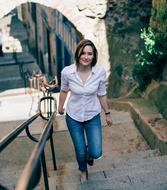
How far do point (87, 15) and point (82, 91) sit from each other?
5453 millimetres

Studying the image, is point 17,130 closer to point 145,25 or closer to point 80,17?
point 80,17

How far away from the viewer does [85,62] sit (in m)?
3.41

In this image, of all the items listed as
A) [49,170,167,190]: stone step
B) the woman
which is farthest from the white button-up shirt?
[49,170,167,190]: stone step

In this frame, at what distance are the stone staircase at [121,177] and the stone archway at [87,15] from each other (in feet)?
16.0

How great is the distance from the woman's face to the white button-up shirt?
4.9 inches

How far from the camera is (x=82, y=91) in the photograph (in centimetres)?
346

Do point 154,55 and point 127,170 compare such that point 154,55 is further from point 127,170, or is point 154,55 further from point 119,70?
point 127,170

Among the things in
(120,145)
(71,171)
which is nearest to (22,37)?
(120,145)

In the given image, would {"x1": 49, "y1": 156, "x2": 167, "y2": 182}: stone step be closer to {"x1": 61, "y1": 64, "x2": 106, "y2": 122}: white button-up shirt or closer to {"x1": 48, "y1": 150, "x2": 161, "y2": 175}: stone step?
{"x1": 48, "y1": 150, "x2": 161, "y2": 175}: stone step

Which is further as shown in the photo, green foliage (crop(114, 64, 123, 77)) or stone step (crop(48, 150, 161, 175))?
green foliage (crop(114, 64, 123, 77))

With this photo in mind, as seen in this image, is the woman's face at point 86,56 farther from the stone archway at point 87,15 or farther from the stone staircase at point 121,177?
the stone archway at point 87,15

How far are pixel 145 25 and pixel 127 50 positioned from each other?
768 mm

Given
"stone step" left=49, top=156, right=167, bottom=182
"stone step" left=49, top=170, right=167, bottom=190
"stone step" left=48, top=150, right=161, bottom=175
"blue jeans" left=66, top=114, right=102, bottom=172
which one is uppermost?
"blue jeans" left=66, top=114, right=102, bottom=172

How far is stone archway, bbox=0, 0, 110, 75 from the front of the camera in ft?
27.3
